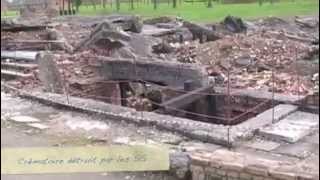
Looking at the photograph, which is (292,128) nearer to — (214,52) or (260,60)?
(260,60)

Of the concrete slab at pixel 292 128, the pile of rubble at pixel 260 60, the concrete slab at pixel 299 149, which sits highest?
the concrete slab at pixel 292 128

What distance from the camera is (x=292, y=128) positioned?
703 centimetres

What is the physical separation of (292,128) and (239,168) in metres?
1.88

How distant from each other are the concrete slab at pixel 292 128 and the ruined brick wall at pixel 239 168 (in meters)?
0.98

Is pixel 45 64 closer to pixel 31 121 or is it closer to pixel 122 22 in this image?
pixel 31 121

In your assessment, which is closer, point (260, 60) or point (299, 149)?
point (299, 149)

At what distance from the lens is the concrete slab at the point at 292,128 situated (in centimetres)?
668

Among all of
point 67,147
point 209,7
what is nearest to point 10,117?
point 67,147

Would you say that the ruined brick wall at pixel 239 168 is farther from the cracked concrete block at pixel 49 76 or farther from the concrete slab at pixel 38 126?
the cracked concrete block at pixel 49 76

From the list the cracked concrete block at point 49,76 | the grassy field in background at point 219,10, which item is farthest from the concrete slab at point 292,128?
the grassy field in background at point 219,10

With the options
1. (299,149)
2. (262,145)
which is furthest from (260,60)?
(299,149)

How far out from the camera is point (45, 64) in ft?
35.3

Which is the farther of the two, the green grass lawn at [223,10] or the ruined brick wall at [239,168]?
the green grass lawn at [223,10]

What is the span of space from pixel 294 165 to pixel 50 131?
3495 millimetres
